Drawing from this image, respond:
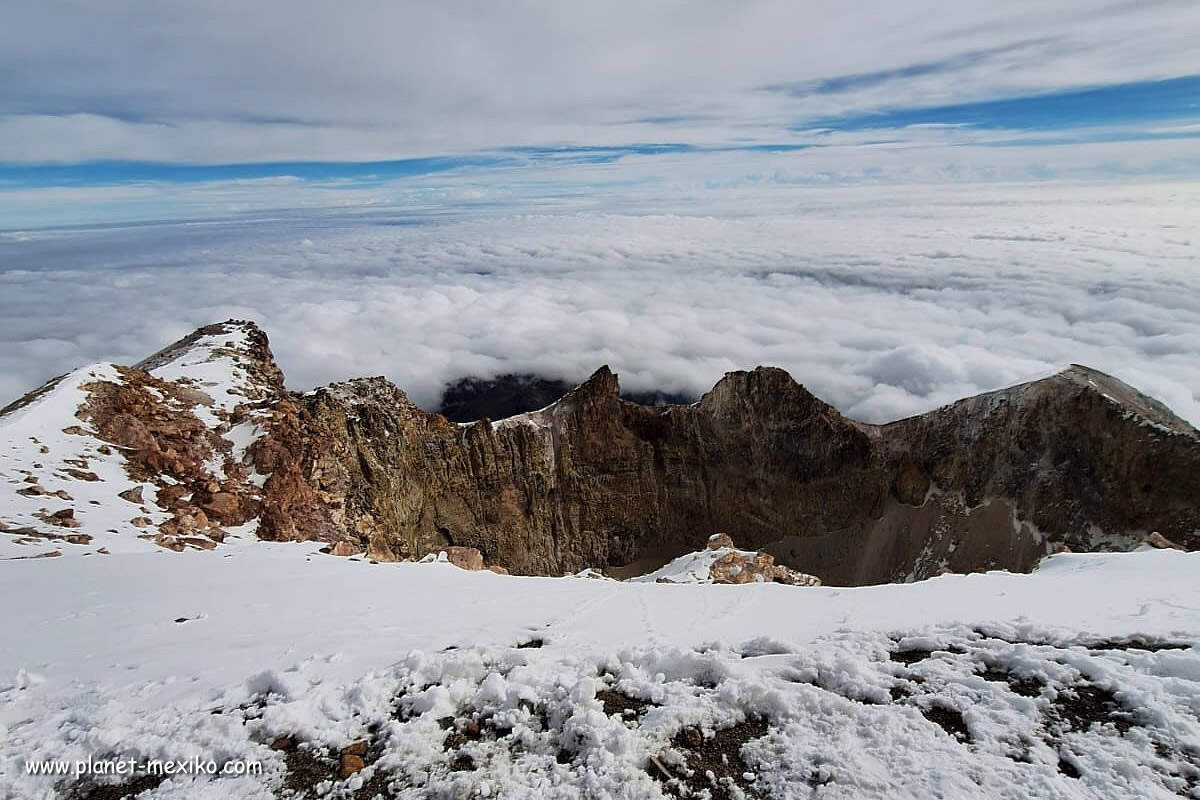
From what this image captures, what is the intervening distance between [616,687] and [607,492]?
51036mm

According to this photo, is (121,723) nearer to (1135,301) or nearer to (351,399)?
(351,399)

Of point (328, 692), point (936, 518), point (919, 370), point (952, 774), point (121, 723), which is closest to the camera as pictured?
point (952, 774)

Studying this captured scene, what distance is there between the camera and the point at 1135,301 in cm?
19275

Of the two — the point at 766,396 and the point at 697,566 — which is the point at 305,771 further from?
the point at 766,396

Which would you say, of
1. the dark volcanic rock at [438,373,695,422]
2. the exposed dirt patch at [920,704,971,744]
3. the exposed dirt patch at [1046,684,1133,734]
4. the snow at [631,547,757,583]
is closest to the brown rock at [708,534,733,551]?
the snow at [631,547,757,583]

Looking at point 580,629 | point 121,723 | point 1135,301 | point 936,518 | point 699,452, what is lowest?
point 1135,301

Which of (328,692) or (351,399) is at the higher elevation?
(328,692)

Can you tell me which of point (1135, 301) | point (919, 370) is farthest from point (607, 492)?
point (1135, 301)

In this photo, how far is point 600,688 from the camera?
710cm

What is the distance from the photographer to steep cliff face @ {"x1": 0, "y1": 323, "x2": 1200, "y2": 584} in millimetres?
29188

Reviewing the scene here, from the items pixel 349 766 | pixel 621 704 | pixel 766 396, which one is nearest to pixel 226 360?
pixel 349 766

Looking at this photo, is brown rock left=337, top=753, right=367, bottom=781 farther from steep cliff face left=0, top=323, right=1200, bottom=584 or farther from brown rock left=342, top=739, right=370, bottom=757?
steep cliff face left=0, top=323, right=1200, bottom=584

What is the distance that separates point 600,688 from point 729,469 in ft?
172

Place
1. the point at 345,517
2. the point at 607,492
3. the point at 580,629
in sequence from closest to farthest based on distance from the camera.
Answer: the point at 580,629, the point at 345,517, the point at 607,492
